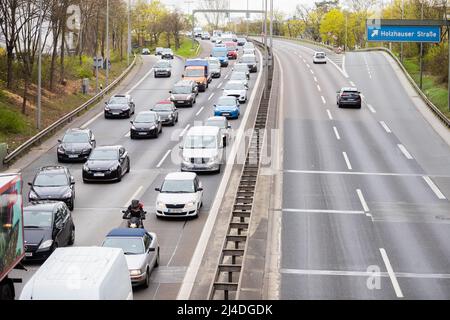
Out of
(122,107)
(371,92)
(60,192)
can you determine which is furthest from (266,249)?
(371,92)

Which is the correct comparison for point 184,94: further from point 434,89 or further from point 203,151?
point 203,151

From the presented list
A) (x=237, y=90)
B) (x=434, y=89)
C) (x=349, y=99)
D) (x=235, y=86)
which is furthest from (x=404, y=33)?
(x=235, y=86)

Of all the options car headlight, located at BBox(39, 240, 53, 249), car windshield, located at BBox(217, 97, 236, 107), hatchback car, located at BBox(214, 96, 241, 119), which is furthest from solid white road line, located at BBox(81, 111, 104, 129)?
car headlight, located at BBox(39, 240, 53, 249)

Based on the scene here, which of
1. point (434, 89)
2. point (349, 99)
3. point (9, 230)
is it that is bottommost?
point (9, 230)

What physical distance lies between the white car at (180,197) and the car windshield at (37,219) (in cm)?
551

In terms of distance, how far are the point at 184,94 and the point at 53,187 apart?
28366mm

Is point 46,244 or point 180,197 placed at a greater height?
point 180,197

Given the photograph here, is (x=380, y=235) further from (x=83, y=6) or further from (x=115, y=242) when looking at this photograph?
(x=83, y=6)

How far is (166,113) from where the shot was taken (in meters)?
47.6

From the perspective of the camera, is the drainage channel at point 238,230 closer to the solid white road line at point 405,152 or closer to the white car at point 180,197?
the white car at point 180,197

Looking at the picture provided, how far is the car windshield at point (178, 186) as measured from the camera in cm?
2778

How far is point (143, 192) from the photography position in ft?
102

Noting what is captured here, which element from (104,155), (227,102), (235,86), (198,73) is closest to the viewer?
(104,155)

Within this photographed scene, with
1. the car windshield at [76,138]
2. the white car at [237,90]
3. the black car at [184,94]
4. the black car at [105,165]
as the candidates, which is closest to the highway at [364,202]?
the white car at [237,90]
